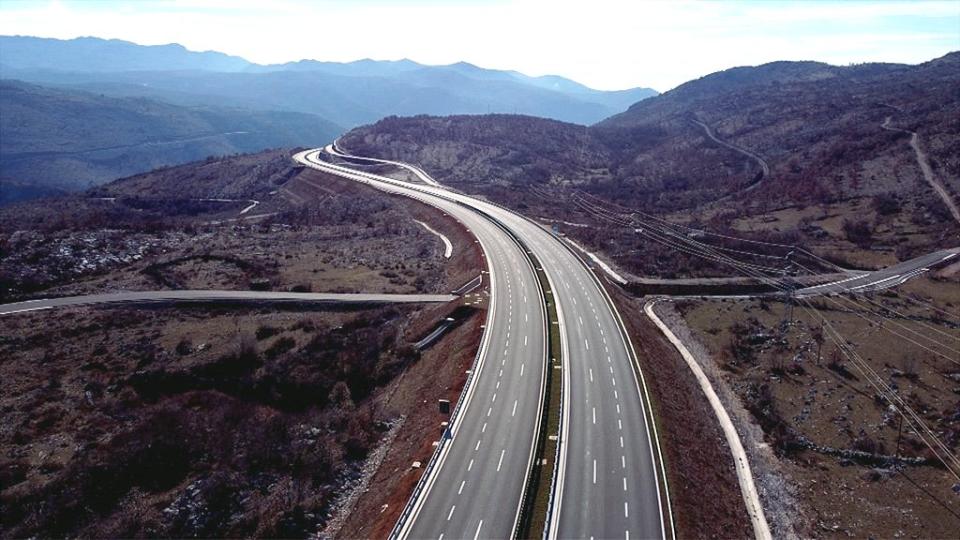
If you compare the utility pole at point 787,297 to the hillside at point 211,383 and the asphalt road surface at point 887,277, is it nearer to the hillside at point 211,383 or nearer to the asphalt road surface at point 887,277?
the asphalt road surface at point 887,277

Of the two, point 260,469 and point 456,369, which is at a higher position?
point 456,369

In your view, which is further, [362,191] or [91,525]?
Result: [362,191]

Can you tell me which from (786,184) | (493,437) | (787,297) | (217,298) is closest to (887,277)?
(787,297)

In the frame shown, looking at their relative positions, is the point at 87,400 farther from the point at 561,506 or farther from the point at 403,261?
the point at 403,261

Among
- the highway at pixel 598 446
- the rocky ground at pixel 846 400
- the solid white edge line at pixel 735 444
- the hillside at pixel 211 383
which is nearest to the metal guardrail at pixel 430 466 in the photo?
the highway at pixel 598 446

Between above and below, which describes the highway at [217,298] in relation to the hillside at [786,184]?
below

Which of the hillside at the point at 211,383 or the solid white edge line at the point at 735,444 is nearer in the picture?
the solid white edge line at the point at 735,444

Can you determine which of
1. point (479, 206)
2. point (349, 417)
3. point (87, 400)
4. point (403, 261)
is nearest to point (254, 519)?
point (349, 417)
